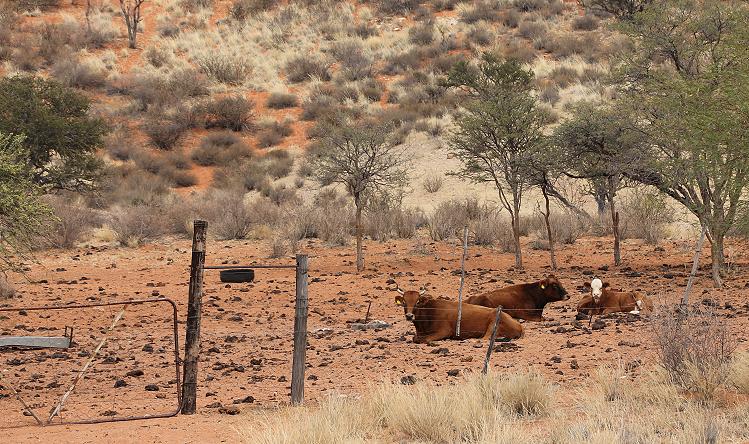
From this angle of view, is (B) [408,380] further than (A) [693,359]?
Yes

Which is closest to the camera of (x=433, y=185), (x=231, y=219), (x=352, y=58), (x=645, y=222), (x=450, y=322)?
(x=450, y=322)

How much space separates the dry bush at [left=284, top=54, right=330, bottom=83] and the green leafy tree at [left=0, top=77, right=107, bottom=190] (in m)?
21.2

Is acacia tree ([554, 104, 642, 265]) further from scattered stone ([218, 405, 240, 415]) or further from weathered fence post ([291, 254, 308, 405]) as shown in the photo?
scattered stone ([218, 405, 240, 415])

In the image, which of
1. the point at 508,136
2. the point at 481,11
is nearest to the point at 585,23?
the point at 481,11

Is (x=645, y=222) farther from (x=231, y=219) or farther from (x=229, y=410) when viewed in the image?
(x=229, y=410)

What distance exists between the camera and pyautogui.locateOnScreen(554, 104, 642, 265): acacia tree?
21.7 metres

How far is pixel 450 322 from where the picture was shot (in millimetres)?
13625

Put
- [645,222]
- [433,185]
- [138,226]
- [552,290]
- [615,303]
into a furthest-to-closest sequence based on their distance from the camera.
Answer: [433,185], [138,226], [645,222], [552,290], [615,303]

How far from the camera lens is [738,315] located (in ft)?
47.5

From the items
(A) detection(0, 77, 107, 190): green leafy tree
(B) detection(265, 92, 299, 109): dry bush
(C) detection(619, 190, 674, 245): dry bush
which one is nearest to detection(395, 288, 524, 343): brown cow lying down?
(C) detection(619, 190, 674, 245): dry bush

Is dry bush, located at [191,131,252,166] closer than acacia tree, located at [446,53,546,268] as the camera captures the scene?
No

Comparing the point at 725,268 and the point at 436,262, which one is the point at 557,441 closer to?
the point at 725,268

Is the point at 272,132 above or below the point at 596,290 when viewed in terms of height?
above

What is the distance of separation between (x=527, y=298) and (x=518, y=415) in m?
6.50
